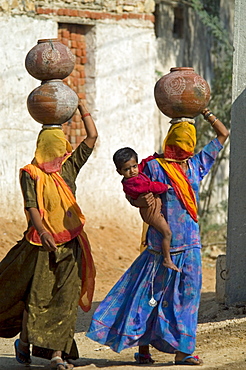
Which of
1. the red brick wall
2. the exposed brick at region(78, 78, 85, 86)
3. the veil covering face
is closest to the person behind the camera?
the veil covering face

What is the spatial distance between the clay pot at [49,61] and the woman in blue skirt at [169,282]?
856 mm

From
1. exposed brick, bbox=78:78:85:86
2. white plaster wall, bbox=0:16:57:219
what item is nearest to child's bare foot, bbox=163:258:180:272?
white plaster wall, bbox=0:16:57:219

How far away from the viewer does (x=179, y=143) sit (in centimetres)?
534

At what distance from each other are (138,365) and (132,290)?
0.50 m

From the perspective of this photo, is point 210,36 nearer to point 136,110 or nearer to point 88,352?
point 136,110

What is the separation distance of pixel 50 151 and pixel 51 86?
1.45ft

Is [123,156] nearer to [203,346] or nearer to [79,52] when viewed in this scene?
[203,346]

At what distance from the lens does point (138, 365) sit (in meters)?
5.33

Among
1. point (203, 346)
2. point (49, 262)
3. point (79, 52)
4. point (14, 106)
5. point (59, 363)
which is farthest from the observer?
point (79, 52)

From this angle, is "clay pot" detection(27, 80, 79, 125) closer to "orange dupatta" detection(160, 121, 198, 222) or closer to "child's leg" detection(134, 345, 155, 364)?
"orange dupatta" detection(160, 121, 198, 222)

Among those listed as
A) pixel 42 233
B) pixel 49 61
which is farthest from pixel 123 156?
pixel 49 61

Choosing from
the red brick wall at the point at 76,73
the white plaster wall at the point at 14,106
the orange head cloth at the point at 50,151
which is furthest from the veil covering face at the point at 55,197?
the red brick wall at the point at 76,73

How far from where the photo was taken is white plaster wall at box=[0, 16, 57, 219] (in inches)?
390

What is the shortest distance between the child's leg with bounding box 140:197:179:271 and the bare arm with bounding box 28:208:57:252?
62 centimetres
